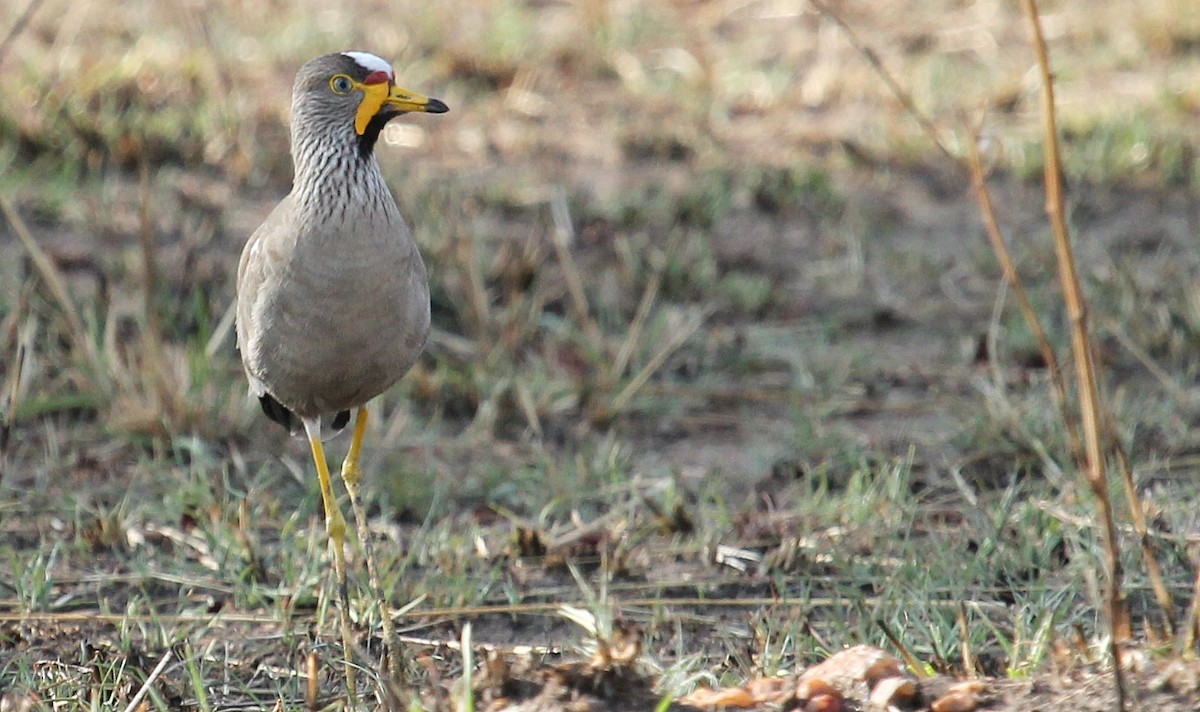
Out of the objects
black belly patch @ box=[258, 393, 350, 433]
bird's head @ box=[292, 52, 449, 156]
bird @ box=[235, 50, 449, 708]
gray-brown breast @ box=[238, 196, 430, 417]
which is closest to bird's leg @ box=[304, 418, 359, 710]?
bird @ box=[235, 50, 449, 708]

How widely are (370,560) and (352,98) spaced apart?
109cm

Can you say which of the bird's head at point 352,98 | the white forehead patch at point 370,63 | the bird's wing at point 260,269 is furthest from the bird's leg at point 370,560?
the white forehead patch at point 370,63

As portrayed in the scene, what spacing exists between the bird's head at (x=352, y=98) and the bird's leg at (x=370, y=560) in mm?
745

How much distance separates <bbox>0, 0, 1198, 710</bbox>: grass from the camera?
3994mm

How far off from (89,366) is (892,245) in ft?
10.8

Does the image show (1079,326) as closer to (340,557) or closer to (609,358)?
(340,557)

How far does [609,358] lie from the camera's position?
221 inches

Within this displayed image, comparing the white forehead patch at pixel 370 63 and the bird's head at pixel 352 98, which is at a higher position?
the white forehead patch at pixel 370 63

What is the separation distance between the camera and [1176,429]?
5.05 m

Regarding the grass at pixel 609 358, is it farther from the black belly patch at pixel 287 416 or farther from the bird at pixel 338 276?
the bird at pixel 338 276

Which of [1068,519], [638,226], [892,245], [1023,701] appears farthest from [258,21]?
[1023,701]

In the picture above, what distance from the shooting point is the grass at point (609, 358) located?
157 inches

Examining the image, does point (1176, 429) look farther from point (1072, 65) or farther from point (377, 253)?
point (1072, 65)

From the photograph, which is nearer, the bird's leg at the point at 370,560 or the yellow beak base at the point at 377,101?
the bird's leg at the point at 370,560
